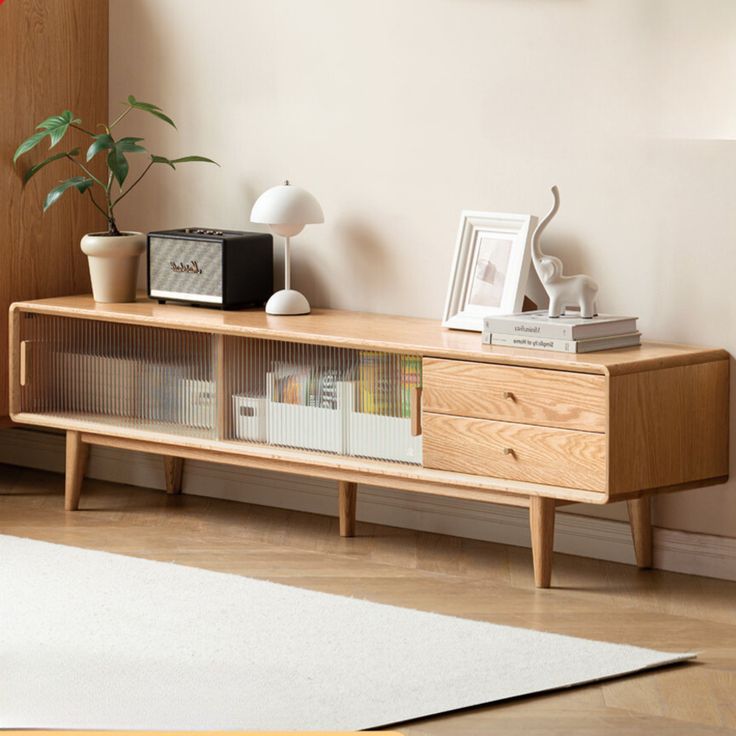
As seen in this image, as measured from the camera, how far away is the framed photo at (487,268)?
366cm

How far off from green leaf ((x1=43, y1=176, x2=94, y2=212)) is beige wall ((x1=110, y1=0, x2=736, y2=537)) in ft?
1.08

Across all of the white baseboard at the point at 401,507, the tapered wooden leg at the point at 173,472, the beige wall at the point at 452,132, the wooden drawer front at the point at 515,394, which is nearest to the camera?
the wooden drawer front at the point at 515,394

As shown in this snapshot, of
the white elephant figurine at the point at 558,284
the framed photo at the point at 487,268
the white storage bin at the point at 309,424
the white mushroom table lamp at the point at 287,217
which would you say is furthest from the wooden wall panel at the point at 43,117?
the white elephant figurine at the point at 558,284

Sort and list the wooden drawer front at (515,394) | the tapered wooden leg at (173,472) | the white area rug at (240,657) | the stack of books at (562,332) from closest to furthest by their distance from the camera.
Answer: the white area rug at (240,657)
the wooden drawer front at (515,394)
the stack of books at (562,332)
the tapered wooden leg at (173,472)

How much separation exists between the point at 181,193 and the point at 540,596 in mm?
1746

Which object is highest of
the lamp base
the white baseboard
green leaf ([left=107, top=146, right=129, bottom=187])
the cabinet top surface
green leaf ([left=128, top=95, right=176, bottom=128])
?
green leaf ([left=128, top=95, right=176, bottom=128])

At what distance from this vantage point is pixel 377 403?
3693 millimetres

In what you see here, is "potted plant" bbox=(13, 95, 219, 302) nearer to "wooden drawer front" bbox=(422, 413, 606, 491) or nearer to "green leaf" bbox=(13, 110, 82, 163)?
"green leaf" bbox=(13, 110, 82, 163)

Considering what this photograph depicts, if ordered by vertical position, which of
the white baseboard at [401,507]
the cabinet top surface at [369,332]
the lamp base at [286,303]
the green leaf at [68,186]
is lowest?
the white baseboard at [401,507]

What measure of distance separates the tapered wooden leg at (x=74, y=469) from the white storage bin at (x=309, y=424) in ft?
2.14

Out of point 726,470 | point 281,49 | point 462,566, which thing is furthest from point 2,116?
point 726,470

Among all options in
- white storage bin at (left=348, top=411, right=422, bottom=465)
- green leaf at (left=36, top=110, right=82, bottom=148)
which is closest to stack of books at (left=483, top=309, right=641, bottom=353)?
white storage bin at (left=348, top=411, right=422, bottom=465)

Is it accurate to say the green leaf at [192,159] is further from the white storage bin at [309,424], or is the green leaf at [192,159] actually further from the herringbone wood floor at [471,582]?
the herringbone wood floor at [471,582]

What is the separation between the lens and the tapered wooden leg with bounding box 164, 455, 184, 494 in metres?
4.42
